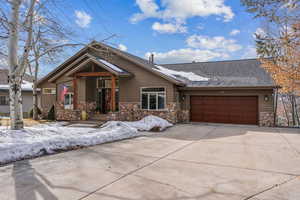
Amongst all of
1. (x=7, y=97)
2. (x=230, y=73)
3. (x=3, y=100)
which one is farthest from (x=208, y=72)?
(x=3, y=100)

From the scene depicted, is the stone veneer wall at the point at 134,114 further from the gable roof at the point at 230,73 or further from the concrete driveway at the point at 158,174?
the concrete driveway at the point at 158,174

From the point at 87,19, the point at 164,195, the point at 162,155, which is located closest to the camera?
the point at 164,195

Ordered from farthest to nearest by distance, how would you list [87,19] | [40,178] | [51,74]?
[51,74], [87,19], [40,178]

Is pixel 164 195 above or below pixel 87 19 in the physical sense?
below

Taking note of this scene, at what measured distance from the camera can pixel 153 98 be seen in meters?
13.3

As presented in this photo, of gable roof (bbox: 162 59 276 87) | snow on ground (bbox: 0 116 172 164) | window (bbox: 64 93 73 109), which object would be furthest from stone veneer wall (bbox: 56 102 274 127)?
snow on ground (bbox: 0 116 172 164)

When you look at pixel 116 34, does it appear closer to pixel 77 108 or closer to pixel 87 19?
pixel 87 19

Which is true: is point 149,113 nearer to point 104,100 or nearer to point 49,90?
point 104,100

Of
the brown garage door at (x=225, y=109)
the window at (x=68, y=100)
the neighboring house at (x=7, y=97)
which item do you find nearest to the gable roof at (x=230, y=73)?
the brown garage door at (x=225, y=109)

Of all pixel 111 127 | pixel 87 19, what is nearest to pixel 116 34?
pixel 87 19

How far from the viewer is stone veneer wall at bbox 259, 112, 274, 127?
39.5ft

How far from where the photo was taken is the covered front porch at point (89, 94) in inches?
531

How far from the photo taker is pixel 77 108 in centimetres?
1423

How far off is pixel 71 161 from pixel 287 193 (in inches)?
186
